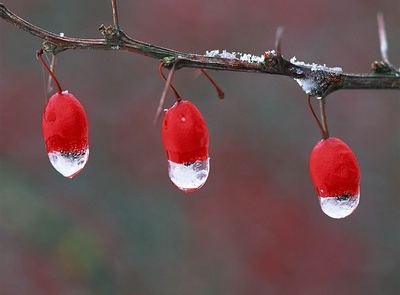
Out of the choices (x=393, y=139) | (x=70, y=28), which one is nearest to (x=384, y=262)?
(x=393, y=139)

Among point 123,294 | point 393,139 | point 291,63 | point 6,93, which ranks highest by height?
point 393,139

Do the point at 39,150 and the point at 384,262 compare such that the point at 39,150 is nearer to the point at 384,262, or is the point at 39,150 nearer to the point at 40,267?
the point at 40,267

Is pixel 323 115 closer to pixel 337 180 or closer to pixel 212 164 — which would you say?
pixel 337 180

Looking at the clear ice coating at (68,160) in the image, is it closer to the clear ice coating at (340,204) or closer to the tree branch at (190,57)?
the tree branch at (190,57)

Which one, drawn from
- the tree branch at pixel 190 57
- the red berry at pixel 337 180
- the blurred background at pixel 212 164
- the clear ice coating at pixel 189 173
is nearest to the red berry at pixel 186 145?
the clear ice coating at pixel 189 173

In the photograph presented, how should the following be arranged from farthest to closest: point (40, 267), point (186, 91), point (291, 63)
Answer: point (186, 91) < point (40, 267) < point (291, 63)

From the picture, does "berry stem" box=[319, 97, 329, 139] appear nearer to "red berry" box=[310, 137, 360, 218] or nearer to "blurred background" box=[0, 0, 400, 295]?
"red berry" box=[310, 137, 360, 218]

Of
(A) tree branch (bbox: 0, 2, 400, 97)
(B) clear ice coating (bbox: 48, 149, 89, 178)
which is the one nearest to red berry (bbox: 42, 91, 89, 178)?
(B) clear ice coating (bbox: 48, 149, 89, 178)
